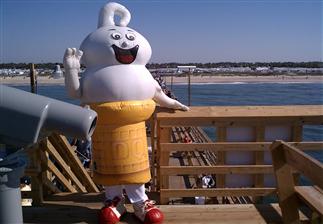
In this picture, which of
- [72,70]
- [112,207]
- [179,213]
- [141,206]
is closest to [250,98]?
[179,213]

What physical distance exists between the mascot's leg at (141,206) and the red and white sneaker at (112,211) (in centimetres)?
11

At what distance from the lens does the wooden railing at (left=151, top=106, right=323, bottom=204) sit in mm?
3744

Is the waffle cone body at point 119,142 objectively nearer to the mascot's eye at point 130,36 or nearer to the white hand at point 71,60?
the white hand at point 71,60

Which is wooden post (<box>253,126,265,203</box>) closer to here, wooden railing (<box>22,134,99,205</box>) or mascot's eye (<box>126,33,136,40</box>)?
mascot's eye (<box>126,33,136,40</box>)

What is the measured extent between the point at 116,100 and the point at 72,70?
0.42 meters

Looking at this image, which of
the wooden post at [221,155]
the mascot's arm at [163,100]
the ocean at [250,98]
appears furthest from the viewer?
the ocean at [250,98]

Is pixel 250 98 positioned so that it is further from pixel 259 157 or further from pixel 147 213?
pixel 147 213

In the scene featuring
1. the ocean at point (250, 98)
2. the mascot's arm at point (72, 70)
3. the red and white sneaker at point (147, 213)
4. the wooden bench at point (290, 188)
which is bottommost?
the ocean at point (250, 98)

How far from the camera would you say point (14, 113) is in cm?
111

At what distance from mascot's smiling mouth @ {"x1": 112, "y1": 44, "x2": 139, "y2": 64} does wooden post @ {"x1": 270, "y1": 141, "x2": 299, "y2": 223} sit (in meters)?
1.29

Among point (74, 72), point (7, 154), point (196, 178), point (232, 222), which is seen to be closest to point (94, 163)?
point (74, 72)

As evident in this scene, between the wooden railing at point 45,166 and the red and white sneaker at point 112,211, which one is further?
the wooden railing at point 45,166

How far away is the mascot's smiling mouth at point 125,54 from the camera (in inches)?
122

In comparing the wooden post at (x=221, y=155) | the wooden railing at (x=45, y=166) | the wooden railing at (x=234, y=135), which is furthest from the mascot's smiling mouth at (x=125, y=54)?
the wooden post at (x=221, y=155)
